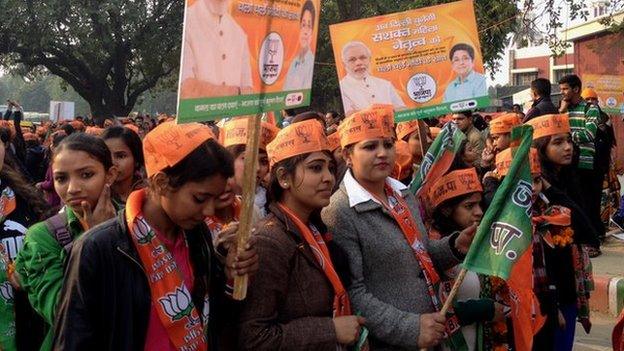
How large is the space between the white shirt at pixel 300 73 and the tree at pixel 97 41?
87.0 ft

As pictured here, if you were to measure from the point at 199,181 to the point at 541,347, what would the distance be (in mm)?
2775

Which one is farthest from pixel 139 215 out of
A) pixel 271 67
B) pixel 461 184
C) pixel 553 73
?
pixel 553 73

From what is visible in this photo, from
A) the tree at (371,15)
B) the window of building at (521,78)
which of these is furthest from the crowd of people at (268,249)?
the window of building at (521,78)

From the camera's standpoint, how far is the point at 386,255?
11.7ft

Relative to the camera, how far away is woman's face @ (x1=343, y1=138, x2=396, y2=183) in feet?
12.2

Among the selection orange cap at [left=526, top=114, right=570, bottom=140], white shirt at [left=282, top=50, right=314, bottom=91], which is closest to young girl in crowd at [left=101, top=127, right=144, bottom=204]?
white shirt at [left=282, top=50, right=314, bottom=91]

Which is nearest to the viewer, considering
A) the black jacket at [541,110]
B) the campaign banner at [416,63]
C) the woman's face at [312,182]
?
the woman's face at [312,182]

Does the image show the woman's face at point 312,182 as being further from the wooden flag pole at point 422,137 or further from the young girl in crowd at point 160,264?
the wooden flag pole at point 422,137

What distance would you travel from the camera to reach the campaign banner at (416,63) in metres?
5.52

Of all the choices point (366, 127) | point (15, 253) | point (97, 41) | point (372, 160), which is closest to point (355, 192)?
point (372, 160)

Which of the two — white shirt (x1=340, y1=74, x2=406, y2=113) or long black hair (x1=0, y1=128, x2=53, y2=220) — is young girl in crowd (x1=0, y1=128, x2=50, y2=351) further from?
white shirt (x1=340, y1=74, x2=406, y2=113)

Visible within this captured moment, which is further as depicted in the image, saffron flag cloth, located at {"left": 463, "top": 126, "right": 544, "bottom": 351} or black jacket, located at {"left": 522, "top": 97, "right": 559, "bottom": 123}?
black jacket, located at {"left": 522, "top": 97, "right": 559, "bottom": 123}

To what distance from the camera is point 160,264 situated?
264cm

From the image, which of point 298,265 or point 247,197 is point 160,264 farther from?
point 298,265
